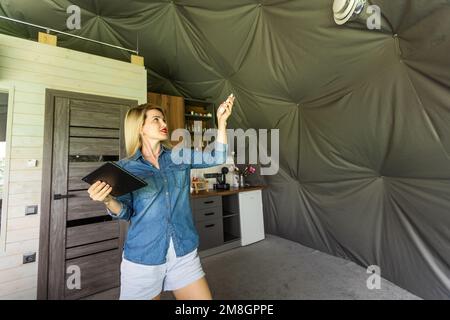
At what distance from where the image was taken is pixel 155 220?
98cm

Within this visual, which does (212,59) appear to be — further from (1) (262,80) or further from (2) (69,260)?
(2) (69,260)

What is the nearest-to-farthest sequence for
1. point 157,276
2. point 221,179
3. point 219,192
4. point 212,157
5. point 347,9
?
point 157,276
point 212,157
point 347,9
point 219,192
point 221,179

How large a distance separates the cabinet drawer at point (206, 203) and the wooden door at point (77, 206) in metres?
0.81

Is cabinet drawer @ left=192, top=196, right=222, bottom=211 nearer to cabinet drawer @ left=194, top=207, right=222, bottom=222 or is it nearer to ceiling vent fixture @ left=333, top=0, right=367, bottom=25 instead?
cabinet drawer @ left=194, top=207, right=222, bottom=222

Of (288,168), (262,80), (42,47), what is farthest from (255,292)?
(42,47)

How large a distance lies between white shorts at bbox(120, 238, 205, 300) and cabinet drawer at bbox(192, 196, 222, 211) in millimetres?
1714

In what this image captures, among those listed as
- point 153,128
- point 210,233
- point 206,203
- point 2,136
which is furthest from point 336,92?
point 2,136

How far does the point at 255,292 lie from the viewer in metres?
2.04

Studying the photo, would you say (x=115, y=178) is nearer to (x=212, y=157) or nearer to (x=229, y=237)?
(x=212, y=157)

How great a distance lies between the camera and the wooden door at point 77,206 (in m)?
1.99

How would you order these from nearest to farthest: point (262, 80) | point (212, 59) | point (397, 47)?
point (397, 47), point (262, 80), point (212, 59)

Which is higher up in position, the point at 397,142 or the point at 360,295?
the point at 397,142

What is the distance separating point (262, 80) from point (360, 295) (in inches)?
88.3

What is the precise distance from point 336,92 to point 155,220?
1.93 m
